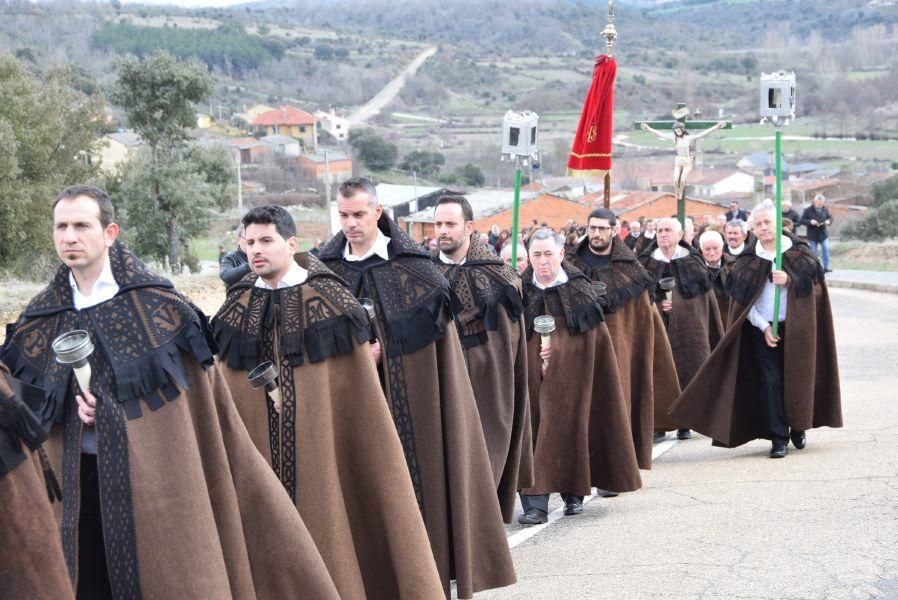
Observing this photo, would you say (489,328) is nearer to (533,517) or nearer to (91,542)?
(533,517)

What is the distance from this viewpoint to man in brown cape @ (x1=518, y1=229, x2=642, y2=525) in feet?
33.7

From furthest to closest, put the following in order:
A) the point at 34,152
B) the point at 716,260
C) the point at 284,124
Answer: the point at 284,124, the point at 34,152, the point at 716,260

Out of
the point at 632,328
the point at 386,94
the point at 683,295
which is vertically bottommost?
the point at 386,94

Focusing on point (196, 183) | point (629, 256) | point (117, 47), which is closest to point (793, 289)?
point (629, 256)

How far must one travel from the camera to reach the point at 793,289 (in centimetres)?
1205

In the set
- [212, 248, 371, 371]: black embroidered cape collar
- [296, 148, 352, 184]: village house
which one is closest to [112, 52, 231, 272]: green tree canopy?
[212, 248, 371, 371]: black embroidered cape collar

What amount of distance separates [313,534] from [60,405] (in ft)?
4.92

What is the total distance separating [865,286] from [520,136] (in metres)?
22.9

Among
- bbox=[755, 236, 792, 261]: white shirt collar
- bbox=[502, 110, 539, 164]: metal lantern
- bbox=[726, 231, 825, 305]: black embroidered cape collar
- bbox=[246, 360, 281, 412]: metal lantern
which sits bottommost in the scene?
bbox=[726, 231, 825, 305]: black embroidered cape collar

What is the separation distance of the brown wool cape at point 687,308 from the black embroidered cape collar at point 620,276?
7.92ft

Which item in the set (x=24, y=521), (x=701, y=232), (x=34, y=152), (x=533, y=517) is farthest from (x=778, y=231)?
(x=34, y=152)

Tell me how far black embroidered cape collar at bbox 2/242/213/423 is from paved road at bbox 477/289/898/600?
10.0 feet

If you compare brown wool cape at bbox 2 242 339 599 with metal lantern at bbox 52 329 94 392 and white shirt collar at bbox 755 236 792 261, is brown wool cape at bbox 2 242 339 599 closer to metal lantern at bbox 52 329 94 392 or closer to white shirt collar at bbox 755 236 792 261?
metal lantern at bbox 52 329 94 392

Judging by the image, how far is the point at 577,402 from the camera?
10.4 metres
